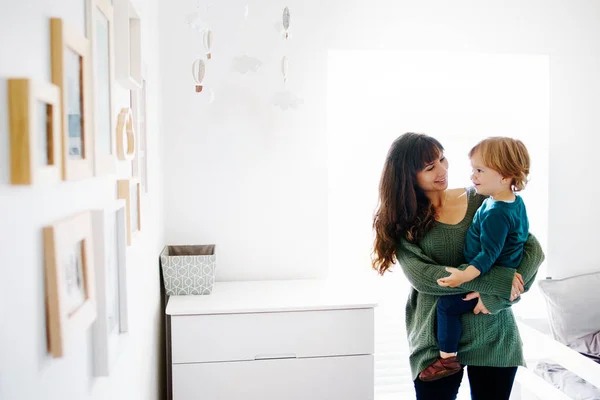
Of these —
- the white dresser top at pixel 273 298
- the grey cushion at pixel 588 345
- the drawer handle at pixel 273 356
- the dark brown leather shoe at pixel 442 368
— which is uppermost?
the white dresser top at pixel 273 298

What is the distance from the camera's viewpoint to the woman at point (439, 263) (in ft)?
6.05

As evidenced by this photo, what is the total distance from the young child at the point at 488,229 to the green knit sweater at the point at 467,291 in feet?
0.11

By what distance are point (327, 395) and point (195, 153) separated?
3.91 feet

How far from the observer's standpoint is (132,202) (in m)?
1.54

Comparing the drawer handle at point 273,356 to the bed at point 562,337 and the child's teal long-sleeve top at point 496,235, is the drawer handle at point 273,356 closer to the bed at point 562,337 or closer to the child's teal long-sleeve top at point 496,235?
the child's teal long-sleeve top at point 496,235

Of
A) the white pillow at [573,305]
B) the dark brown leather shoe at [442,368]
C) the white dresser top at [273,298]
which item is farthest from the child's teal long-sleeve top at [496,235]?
the white pillow at [573,305]

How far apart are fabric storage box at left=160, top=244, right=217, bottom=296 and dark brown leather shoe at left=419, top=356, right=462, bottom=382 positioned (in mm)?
959

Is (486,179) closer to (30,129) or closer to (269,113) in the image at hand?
(269,113)

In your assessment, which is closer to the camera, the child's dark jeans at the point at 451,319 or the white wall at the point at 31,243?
the white wall at the point at 31,243

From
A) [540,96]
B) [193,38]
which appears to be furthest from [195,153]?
[540,96]

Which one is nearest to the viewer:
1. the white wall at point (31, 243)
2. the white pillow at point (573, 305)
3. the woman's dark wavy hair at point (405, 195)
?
the white wall at point (31, 243)

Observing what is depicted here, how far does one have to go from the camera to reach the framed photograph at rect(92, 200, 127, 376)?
40.4 inches

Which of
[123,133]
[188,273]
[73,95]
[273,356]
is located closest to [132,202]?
[123,133]

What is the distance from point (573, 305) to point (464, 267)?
1.22 metres
